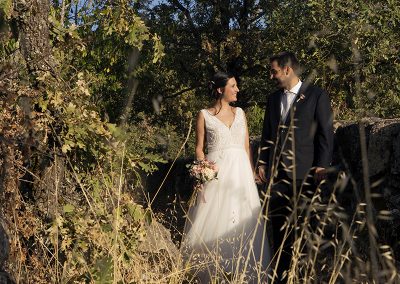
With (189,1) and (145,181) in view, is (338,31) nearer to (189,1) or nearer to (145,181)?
(145,181)

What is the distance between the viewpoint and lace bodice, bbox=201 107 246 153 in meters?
6.45

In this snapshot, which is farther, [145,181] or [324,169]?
[145,181]

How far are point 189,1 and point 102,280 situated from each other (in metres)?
14.1

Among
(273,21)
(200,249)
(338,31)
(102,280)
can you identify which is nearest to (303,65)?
(338,31)

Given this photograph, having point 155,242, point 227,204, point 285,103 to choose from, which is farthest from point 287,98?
point 155,242

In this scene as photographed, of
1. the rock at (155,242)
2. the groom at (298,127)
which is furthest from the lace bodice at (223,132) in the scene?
the groom at (298,127)

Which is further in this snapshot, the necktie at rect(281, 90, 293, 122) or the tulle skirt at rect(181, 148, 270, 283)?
the tulle skirt at rect(181, 148, 270, 283)

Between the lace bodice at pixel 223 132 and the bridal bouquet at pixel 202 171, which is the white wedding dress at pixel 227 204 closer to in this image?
the lace bodice at pixel 223 132

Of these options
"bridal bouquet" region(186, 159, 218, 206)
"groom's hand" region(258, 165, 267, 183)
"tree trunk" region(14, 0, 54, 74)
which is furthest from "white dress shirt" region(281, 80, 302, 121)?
"tree trunk" region(14, 0, 54, 74)

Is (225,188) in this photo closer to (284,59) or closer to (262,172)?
(262,172)

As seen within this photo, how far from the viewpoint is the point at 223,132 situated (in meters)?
6.49

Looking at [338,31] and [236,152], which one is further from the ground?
[338,31]

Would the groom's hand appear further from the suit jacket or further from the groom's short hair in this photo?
the groom's short hair

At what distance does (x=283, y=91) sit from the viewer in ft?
18.0
